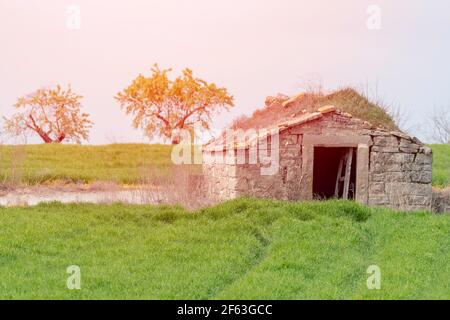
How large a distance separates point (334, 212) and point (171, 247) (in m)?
4.81

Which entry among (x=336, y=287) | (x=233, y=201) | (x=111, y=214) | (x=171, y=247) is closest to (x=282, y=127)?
(x=233, y=201)

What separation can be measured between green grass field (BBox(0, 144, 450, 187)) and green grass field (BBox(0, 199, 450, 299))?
279 inches

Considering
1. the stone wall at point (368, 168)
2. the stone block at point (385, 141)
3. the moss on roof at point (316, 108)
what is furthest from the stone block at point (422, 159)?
the moss on roof at point (316, 108)

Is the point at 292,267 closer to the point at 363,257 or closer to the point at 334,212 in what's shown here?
the point at 363,257

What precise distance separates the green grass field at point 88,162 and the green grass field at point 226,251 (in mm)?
7085

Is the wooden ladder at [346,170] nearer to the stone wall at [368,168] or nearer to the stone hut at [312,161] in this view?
the stone hut at [312,161]

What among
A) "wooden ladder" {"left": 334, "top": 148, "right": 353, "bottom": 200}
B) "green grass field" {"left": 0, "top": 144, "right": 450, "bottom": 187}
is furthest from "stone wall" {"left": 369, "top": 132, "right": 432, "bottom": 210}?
"green grass field" {"left": 0, "top": 144, "right": 450, "bottom": 187}

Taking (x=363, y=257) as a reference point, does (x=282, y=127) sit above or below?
above

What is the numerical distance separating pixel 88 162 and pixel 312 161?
14.1 metres

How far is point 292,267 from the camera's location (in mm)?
10789

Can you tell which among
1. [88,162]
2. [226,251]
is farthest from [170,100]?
[226,251]

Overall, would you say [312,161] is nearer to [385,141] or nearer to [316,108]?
[316,108]
